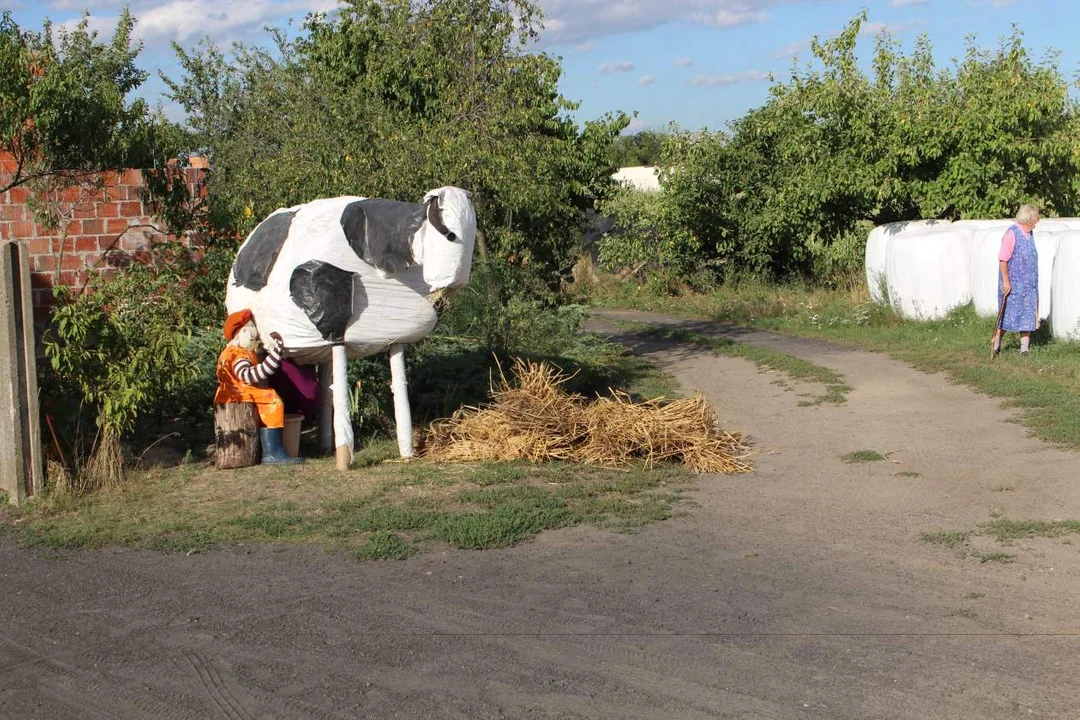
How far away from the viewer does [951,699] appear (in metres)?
4.38

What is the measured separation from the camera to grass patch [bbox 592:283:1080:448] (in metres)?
10.4

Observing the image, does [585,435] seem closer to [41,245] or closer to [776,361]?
[41,245]

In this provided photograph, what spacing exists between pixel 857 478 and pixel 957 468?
0.79 m

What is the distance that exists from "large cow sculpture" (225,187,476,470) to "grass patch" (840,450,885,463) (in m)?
3.22

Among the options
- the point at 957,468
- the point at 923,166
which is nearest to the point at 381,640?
the point at 957,468

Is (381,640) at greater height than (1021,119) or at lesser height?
lesser

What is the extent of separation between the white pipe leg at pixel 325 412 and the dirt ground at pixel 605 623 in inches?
96.9

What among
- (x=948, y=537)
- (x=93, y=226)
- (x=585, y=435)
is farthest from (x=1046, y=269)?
(x=93, y=226)

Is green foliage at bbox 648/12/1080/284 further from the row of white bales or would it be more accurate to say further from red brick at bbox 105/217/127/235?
red brick at bbox 105/217/127/235

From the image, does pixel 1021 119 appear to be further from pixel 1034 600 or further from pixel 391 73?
pixel 1034 600

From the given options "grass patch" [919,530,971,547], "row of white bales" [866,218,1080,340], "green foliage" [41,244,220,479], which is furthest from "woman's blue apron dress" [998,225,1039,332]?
"green foliage" [41,244,220,479]

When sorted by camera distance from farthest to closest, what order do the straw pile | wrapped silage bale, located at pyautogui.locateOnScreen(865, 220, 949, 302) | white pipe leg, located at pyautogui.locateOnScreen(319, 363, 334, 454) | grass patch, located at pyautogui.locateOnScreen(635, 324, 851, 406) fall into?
wrapped silage bale, located at pyautogui.locateOnScreen(865, 220, 949, 302) → grass patch, located at pyautogui.locateOnScreen(635, 324, 851, 406) → white pipe leg, located at pyautogui.locateOnScreen(319, 363, 334, 454) → the straw pile

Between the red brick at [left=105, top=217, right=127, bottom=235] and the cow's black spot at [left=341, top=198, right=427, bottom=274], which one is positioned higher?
the red brick at [left=105, top=217, right=127, bottom=235]

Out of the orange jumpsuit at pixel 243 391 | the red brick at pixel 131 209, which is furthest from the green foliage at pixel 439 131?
the orange jumpsuit at pixel 243 391
